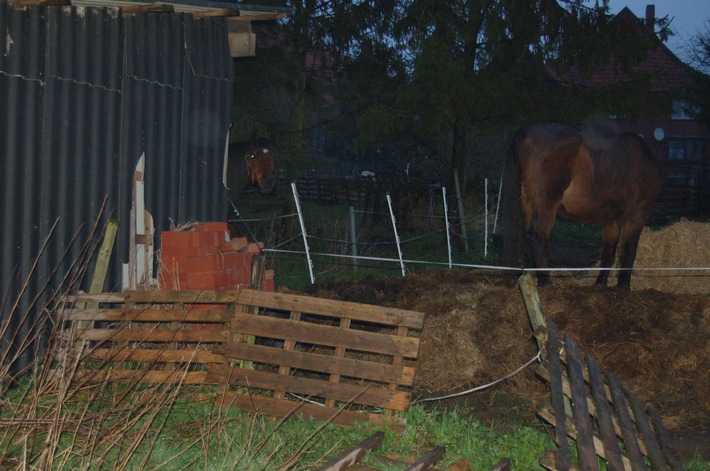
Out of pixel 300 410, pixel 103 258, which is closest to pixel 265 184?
pixel 103 258

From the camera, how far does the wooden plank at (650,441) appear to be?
4371 mm

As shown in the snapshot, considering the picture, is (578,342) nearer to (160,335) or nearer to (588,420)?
(588,420)

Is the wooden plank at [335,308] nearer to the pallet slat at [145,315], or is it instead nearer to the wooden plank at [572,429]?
the pallet slat at [145,315]

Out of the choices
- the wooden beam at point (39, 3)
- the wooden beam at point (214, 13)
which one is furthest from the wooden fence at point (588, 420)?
the wooden beam at point (39, 3)

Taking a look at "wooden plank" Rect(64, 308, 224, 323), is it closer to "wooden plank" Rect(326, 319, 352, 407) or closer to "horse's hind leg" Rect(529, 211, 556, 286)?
"wooden plank" Rect(326, 319, 352, 407)

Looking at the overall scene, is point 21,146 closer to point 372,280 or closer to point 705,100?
point 372,280

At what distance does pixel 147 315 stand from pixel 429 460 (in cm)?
266

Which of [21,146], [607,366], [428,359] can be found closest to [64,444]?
[21,146]

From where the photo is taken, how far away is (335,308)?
17.8 feet

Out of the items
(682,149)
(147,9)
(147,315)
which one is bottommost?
(147,315)

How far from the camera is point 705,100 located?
2281cm

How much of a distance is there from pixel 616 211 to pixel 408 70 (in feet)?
23.1

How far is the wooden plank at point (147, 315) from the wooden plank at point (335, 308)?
0.33 meters

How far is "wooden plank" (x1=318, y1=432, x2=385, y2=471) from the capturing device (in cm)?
372
